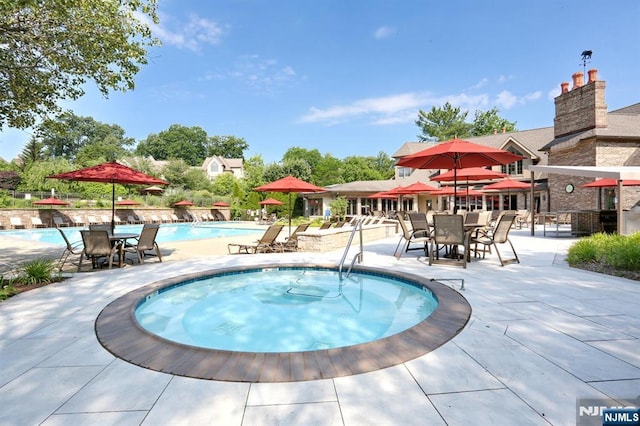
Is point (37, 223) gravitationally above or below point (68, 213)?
below

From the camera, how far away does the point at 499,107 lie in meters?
43.3

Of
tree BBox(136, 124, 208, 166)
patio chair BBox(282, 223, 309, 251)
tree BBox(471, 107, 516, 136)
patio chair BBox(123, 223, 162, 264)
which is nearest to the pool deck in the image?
patio chair BBox(123, 223, 162, 264)

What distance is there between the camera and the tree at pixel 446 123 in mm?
43469

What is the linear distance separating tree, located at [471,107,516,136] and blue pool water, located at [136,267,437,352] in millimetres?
44464

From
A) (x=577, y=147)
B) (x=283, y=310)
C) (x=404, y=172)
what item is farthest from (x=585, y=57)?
(x=283, y=310)

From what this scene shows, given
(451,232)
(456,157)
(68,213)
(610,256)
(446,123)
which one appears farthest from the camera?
(446,123)

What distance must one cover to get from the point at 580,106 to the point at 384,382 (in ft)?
76.2

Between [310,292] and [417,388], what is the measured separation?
11.9 ft

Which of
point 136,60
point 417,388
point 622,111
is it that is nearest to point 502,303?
point 417,388

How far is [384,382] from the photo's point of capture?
7.59ft

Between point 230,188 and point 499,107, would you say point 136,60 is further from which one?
point 499,107

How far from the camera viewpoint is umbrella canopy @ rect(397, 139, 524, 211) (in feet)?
22.0

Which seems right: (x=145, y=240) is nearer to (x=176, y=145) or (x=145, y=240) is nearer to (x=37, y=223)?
(x=37, y=223)

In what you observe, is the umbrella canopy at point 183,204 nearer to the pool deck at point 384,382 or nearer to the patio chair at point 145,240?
the patio chair at point 145,240
